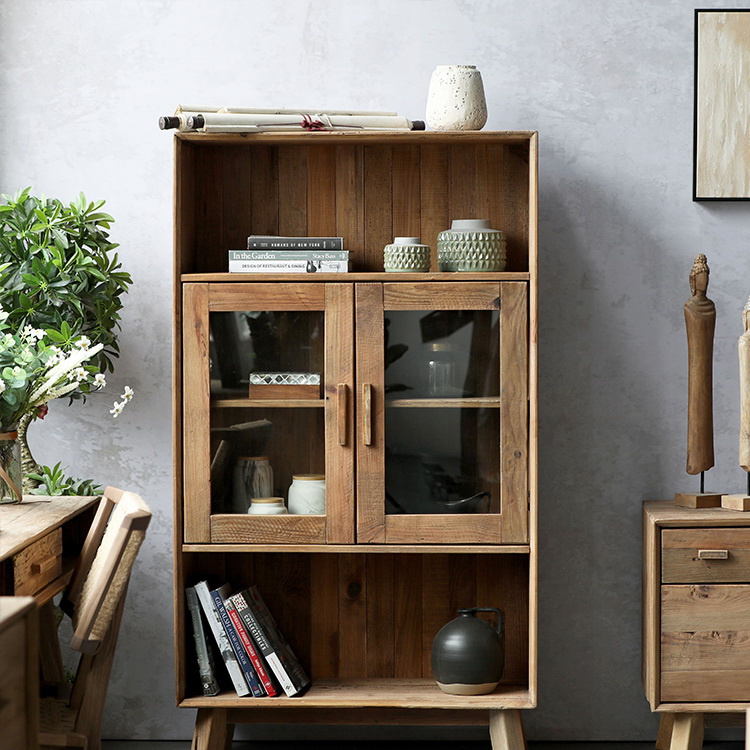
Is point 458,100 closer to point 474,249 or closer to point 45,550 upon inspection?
point 474,249

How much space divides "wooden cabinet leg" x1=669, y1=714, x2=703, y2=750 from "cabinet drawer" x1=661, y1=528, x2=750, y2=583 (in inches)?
15.4

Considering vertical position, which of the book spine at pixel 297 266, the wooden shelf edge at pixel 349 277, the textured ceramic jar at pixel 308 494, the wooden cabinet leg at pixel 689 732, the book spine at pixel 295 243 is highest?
the book spine at pixel 295 243

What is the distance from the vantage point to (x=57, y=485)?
8.37 feet

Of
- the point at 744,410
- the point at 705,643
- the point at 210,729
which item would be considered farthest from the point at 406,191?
the point at 210,729

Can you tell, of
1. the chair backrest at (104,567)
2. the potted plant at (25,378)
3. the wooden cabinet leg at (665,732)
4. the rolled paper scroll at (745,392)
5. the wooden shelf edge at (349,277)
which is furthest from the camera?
the wooden cabinet leg at (665,732)

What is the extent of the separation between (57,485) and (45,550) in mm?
447

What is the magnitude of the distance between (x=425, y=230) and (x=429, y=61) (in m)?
0.52

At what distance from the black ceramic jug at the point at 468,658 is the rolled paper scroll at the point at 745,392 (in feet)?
2.86

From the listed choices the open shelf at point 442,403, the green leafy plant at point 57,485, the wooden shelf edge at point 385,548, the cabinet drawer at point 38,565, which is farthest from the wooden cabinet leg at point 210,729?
the open shelf at point 442,403

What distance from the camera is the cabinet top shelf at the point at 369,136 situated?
238cm

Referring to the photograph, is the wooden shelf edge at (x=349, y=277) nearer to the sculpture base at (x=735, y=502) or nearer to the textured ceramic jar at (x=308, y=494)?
the textured ceramic jar at (x=308, y=494)

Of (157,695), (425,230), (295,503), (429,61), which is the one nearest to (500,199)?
(425,230)

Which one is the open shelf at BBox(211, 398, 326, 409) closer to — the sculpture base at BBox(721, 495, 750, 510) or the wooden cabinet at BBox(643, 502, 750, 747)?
the wooden cabinet at BBox(643, 502, 750, 747)

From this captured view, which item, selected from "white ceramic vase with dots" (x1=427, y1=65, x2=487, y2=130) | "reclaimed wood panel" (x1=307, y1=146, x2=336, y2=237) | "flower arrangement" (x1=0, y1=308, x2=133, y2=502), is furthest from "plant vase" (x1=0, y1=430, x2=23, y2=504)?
"white ceramic vase with dots" (x1=427, y1=65, x2=487, y2=130)
